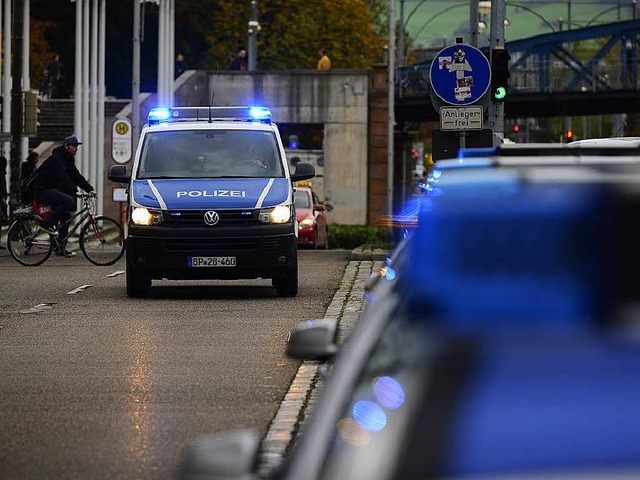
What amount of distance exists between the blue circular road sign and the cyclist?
6668mm

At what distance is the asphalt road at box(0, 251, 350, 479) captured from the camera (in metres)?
8.96

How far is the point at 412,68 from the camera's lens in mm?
72562

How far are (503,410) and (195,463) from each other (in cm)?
95

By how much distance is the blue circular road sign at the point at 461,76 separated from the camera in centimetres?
2202

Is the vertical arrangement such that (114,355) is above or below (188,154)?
below

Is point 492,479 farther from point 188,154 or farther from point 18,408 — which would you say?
point 188,154

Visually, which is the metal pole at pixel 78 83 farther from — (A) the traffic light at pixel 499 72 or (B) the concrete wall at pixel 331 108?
(A) the traffic light at pixel 499 72

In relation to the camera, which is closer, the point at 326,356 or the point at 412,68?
the point at 326,356

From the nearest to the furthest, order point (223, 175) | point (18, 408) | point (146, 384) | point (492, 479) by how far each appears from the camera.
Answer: point (492, 479) < point (18, 408) < point (146, 384) < point (223, 175)

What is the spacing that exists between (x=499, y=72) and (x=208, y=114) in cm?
515

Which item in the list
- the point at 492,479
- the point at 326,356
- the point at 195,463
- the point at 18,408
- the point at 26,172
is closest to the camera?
the point at 492,479

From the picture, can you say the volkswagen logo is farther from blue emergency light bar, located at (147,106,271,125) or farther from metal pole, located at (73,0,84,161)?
metal pole, located at (73,0,84,161)

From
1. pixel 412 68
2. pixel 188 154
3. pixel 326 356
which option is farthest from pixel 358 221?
pixel 326 356

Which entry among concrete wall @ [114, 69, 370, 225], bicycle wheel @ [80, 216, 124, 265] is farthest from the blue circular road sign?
concrete wall @ [114, 69, 370, 225]
